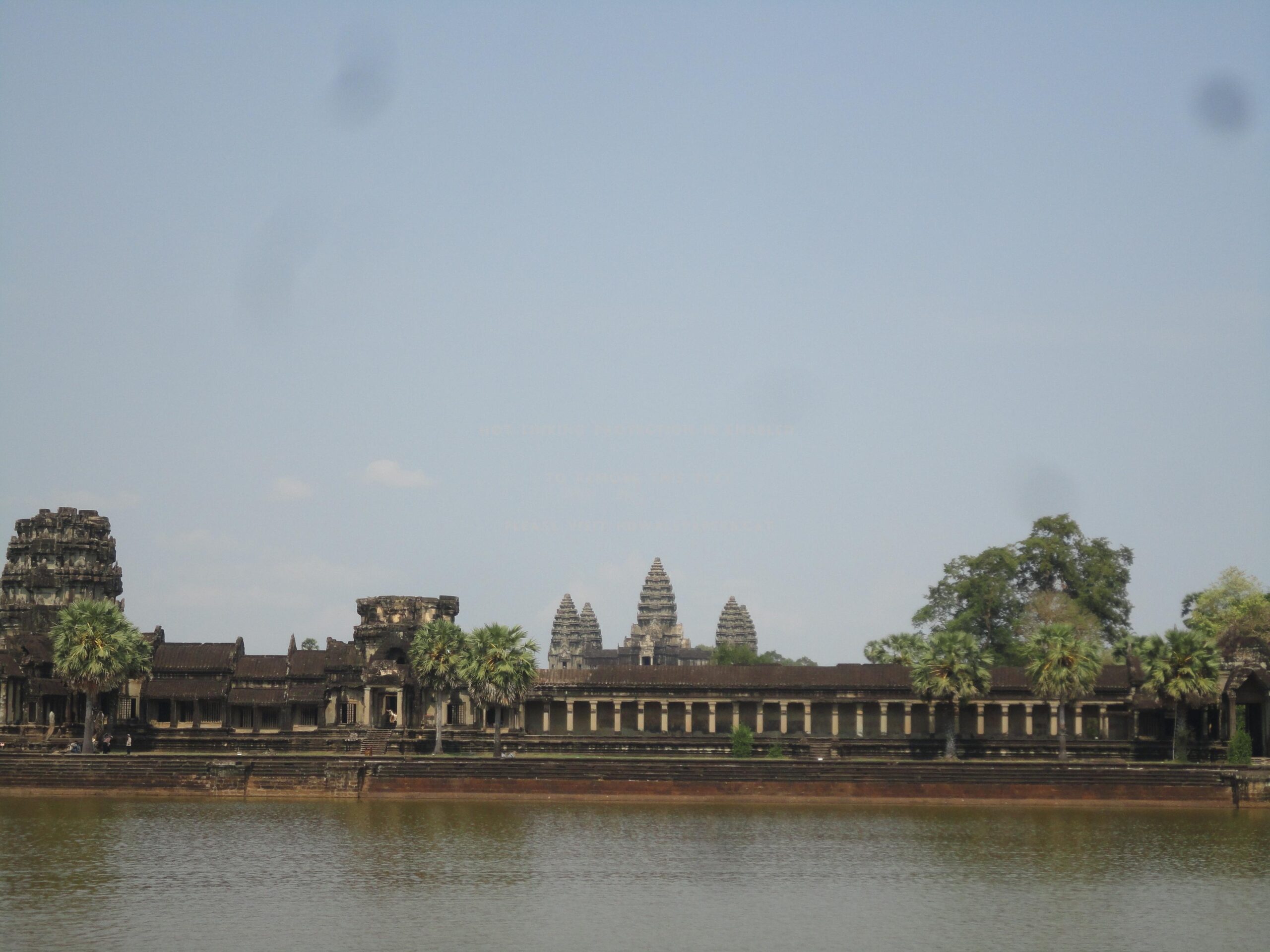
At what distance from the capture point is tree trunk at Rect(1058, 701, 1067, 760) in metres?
69.9

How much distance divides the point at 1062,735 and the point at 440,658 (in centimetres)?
2753

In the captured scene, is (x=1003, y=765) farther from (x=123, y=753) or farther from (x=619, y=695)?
(x=123, y=753)

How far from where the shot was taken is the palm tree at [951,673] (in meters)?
71.6

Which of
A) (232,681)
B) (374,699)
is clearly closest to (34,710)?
(232,681)

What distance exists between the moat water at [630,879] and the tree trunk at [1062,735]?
35.3 feet

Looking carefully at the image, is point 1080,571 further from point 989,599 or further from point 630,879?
point 630,879

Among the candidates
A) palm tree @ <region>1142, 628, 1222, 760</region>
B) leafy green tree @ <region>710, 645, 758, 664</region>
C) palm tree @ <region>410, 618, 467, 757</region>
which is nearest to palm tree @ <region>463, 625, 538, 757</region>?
palm tree @ <region>410, 618, 467, 757</region>

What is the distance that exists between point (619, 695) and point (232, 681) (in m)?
19.7

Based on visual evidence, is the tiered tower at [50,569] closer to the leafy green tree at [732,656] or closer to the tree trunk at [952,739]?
the tree trunk at [952,739]

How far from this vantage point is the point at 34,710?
7738 centimetres

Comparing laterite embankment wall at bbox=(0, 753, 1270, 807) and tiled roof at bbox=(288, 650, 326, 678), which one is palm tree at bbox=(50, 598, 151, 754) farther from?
tiled roof at bbox=(288, 650, 326, 678)

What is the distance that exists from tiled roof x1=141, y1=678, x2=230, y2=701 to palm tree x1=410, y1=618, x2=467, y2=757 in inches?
520

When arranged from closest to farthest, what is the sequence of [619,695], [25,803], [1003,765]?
[25,803] → [1003,765] → [619,695]

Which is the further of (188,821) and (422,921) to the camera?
(188,821)
